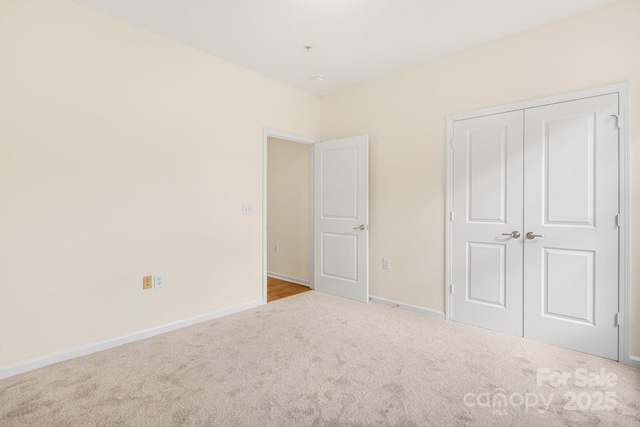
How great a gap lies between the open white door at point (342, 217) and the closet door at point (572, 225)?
5.41 feet

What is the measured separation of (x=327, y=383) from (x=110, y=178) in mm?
2279

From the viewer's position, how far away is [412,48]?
302 cm

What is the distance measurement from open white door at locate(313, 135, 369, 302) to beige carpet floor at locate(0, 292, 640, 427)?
3.63ft

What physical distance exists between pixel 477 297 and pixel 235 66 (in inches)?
135

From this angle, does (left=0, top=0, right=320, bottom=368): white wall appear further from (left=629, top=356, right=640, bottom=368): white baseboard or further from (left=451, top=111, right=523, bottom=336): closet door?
(left=629, top=356, right=640, bottom=368): white baseboard

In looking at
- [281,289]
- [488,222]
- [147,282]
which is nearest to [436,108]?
[488,222]

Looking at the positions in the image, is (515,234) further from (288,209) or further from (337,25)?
(288,209)

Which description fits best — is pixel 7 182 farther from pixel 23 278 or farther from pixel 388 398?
pixel 388 398

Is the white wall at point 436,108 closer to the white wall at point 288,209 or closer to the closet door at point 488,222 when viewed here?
the closet door at point 488,222

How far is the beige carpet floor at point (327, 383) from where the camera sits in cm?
170

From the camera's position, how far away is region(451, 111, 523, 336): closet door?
9.04ft

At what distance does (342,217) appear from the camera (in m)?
3.97

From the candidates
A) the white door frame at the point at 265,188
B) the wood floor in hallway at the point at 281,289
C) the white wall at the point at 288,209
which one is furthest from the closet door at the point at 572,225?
the white wall at the point at 288,209

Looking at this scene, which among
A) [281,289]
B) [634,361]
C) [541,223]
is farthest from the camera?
[281,289]
